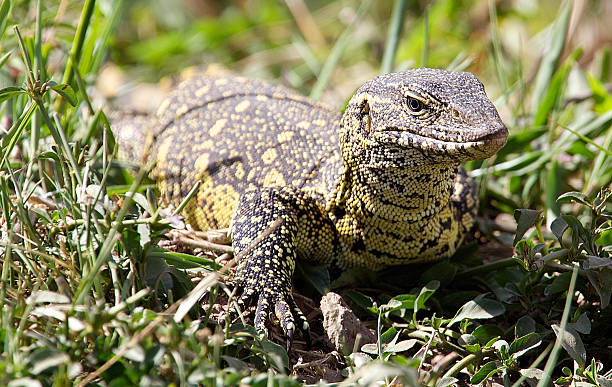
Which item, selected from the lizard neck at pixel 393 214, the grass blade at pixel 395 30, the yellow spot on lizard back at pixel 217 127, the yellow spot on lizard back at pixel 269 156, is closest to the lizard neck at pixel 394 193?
the lizard neck at pixel 393 214

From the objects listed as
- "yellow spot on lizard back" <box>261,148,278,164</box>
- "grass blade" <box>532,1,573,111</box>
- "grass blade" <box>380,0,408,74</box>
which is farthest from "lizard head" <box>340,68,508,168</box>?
"grass blade" <box>532,1,573,111</box>

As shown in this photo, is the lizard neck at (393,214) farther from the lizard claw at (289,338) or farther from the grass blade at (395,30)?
the grass blade at (395,30)

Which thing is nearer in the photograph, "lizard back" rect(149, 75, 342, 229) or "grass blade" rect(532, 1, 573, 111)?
"lizard back" rect(149, 75, 342, 229)

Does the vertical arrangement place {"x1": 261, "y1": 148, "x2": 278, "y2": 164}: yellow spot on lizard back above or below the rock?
above

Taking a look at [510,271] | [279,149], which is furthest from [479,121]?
[279,149]

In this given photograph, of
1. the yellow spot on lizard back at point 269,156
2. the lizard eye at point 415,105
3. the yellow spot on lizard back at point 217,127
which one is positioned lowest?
the yellow spot on lizard back at point 269,156

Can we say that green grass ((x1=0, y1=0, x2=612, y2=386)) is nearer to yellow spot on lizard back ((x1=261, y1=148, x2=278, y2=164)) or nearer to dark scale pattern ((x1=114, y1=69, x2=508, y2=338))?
dark scale pattern ((x1=114, y1=69, x2=508, y2=338))

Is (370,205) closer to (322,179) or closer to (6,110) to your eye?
(322,179)
